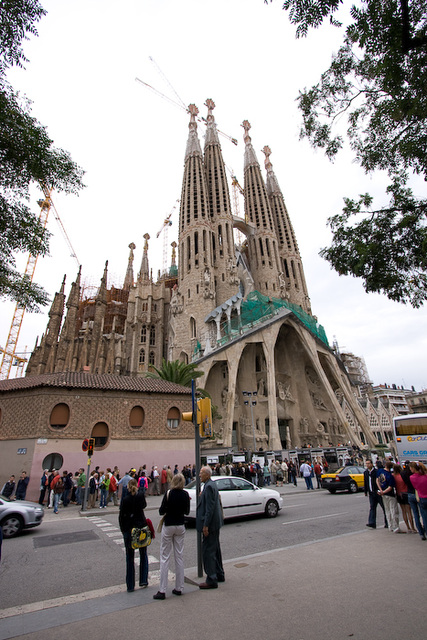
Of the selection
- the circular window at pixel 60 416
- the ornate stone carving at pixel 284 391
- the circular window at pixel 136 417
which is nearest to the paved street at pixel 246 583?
the circular window at pixel 60 416

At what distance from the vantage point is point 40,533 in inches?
386

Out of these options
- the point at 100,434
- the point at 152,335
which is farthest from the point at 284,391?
the point at 100,434

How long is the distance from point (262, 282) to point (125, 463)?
39841 millimetres

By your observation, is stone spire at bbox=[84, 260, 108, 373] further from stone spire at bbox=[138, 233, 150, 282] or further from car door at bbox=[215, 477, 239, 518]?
car door at bbox=[215, 477, 239, 518]

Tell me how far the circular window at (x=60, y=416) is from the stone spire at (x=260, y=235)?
129 feet

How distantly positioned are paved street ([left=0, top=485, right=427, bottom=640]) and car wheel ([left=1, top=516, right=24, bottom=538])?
1.41 ft

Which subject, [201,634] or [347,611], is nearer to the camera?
[201,634]

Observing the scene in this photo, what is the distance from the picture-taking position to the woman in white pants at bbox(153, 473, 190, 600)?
473 cm

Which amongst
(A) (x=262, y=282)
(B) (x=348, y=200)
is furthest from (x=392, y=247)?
(A) (x=262, y=282)

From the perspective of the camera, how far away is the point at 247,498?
10477mm

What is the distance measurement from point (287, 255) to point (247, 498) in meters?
52.6

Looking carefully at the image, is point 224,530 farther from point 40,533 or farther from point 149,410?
point 149,410

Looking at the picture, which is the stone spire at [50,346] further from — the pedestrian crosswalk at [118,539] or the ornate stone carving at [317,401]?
the pedestrian crosswalk at [118,539]

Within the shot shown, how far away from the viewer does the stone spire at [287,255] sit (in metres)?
55.2
